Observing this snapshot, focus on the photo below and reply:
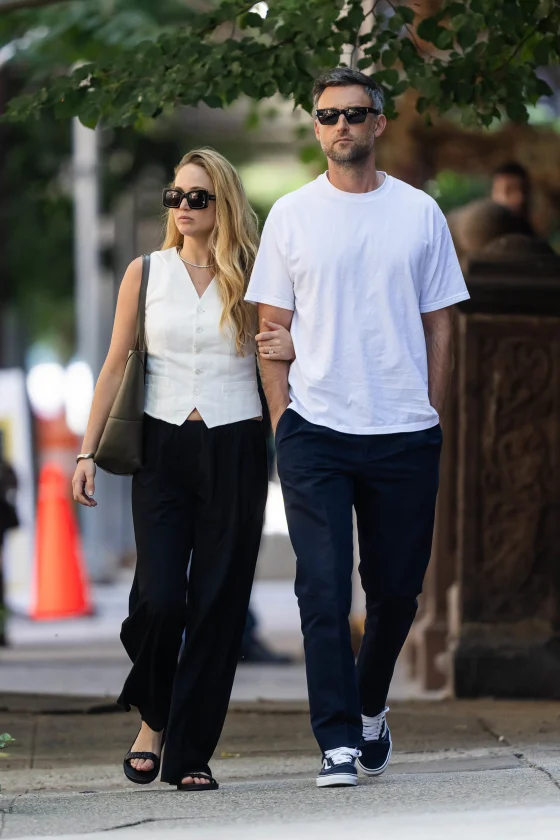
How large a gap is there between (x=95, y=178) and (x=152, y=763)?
47.0 feet

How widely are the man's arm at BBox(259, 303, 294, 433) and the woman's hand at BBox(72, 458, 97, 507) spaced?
1.83 ft

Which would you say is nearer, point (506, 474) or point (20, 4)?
point (20, 4)

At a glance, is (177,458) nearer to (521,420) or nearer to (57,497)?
(521,420)

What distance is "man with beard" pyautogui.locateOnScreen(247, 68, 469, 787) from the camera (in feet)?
15.5

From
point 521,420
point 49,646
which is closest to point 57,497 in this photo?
point 49,646

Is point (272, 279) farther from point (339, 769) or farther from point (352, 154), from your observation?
point (339, 769)

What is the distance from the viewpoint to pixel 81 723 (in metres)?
7.25

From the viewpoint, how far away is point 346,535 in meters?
4.79

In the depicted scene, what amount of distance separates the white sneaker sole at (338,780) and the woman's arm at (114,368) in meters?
1.04

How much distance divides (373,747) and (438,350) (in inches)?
46.0

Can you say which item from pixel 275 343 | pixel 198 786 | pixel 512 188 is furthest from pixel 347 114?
pixel 512 188

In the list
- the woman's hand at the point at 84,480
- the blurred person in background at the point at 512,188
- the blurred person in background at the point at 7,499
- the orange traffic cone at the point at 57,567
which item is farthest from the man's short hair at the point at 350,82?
the orange traffic cone at the point at 57,567

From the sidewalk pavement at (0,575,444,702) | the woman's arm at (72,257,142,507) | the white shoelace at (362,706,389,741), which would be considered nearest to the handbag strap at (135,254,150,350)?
the woman's arm at (72,257,142,507)

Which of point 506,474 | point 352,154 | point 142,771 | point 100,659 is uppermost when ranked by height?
point 352,154
